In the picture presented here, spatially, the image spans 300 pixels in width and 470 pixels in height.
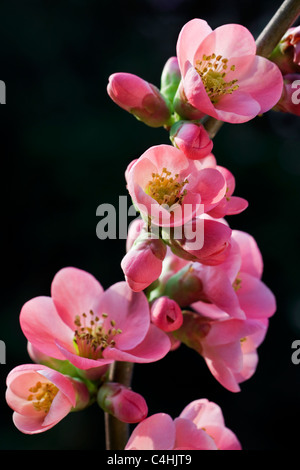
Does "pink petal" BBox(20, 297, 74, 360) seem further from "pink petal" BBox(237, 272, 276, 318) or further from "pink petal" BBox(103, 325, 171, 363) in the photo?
"pink petal" BBox(237, 272, 276, 318)

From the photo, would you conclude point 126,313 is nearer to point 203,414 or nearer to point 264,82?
point 203,414

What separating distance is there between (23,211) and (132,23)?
1.12 meters

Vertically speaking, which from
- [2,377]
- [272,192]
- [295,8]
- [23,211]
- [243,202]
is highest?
[295,8]

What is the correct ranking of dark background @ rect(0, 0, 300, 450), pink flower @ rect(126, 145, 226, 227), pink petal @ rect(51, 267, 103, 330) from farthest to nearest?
dark background @ rect(0, 0, 300, 450) → pink petal @ rect(51, 267, 103, 330) → pink flower @ rect(126, 145, 226, 227)

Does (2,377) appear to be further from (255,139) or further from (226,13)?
(226,13)

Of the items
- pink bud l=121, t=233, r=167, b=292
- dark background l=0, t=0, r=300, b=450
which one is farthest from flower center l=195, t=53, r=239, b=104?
dark background l=0, t=0, r=300, b=450

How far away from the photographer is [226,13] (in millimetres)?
3225

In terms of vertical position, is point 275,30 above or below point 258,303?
above

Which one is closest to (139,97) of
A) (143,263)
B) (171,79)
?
(171,79)

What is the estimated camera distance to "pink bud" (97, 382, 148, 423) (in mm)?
592

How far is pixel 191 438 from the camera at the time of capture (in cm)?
63

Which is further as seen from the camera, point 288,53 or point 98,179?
point 98,179

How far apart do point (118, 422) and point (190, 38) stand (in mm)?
414

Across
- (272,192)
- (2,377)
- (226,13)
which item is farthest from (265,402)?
(226,13)
